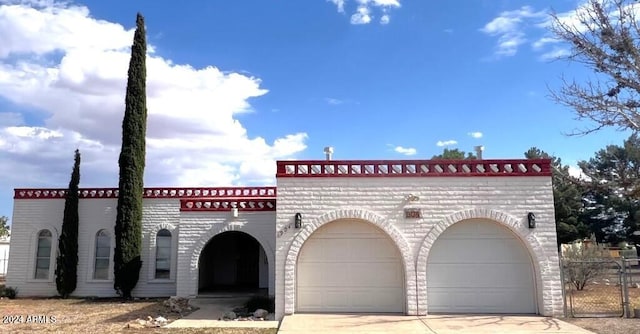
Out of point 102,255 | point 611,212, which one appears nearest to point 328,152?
point 102,255

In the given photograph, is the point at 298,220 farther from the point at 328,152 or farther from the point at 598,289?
the point at 598,289

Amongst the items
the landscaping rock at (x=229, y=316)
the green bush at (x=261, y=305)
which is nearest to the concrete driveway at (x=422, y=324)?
the landscaping rock at (x=229, y=316)

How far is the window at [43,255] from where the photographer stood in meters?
18.7

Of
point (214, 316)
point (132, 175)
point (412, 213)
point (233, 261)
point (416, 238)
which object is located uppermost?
point (132, 175)

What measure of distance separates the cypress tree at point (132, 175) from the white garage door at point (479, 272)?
11.1 m

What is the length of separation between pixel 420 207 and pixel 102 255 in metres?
13.1

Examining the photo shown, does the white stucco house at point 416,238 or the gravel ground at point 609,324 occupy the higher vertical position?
the white stucco house at point 416,238

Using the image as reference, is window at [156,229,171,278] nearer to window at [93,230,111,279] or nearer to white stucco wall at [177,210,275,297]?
window at [93,230,111,279]

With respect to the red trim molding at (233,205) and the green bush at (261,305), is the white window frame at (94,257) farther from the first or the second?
the green bush at (261,305)

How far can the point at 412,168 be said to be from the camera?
12523 mm

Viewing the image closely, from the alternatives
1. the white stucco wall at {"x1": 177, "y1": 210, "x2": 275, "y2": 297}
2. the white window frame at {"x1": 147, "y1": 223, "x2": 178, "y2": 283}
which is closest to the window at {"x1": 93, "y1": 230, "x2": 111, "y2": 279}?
the white window frame at {"x1": 147, "y1": 223, "x2": 178, "y2": 283}

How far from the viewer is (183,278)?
1598 cm

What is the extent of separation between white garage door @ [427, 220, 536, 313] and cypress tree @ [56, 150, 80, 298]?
44.9ft

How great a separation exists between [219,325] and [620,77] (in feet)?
35.5
